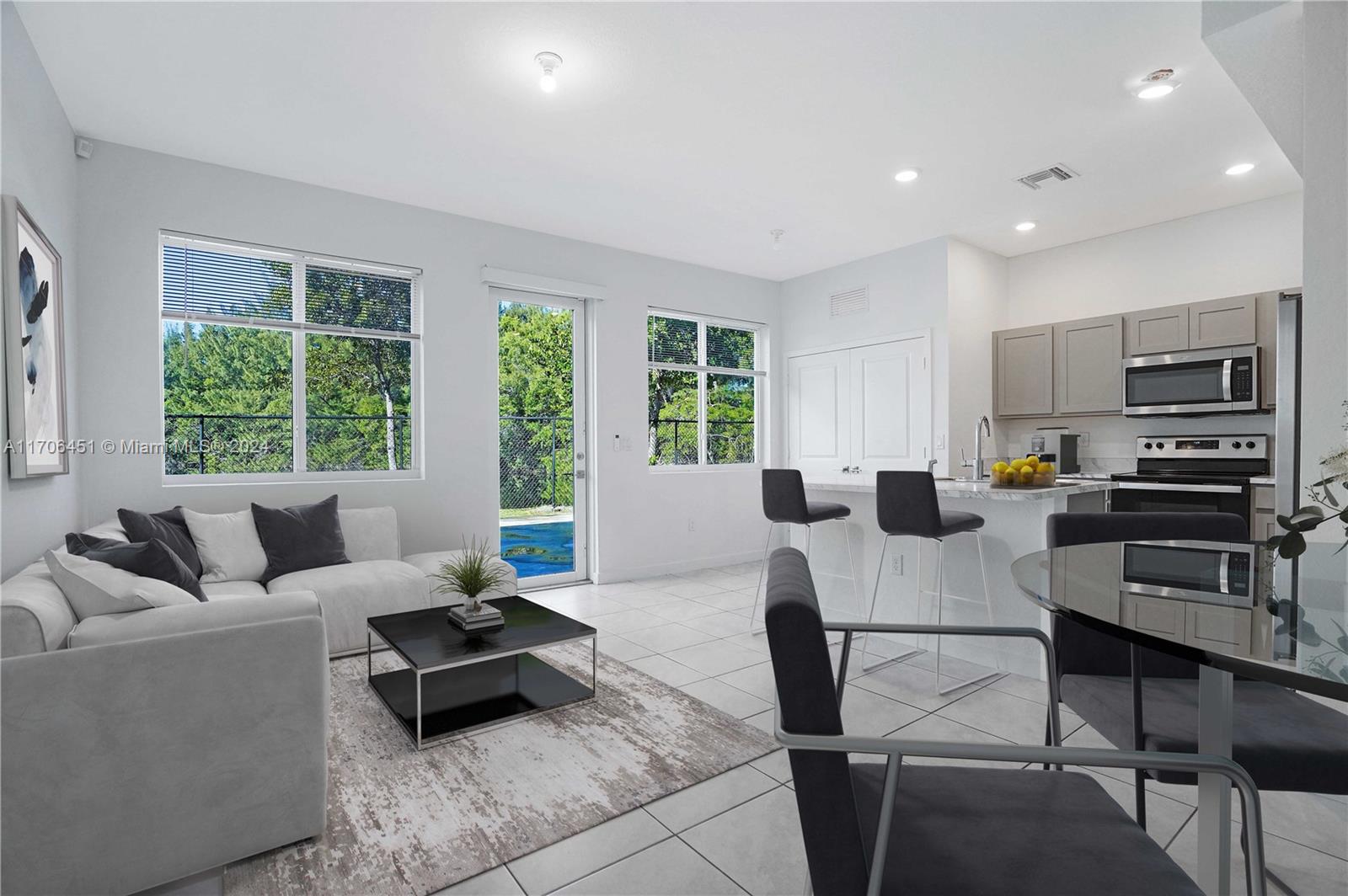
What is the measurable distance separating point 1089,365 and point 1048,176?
5.43ft

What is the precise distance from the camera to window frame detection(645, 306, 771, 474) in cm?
591

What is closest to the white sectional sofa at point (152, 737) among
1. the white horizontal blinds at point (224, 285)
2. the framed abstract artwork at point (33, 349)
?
the framed abstract artwork at point (33, 349)

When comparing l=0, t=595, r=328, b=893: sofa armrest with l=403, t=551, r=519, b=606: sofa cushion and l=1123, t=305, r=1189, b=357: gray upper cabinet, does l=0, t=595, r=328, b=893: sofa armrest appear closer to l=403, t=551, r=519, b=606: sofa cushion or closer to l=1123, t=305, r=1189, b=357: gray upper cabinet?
l=403, t=551, r=519, b=606: sofa cushion

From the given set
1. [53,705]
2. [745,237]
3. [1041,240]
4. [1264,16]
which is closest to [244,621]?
[53,705]

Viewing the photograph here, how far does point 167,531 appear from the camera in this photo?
3.25m

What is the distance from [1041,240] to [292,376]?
5693 mm

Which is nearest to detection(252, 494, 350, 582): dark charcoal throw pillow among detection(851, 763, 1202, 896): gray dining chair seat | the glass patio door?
the glass patio door

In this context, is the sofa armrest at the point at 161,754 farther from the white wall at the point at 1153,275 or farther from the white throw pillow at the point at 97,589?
the white wall at the point at 1153,275

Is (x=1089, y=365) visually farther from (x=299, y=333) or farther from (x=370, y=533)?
(x=299, y=333)

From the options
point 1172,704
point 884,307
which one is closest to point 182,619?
point 1172,704

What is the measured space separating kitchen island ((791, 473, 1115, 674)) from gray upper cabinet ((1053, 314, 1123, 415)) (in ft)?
3.85

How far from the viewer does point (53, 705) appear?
1.54 meters

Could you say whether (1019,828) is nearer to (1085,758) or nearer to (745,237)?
(1085,758)

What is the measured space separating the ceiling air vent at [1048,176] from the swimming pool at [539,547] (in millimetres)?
4065
